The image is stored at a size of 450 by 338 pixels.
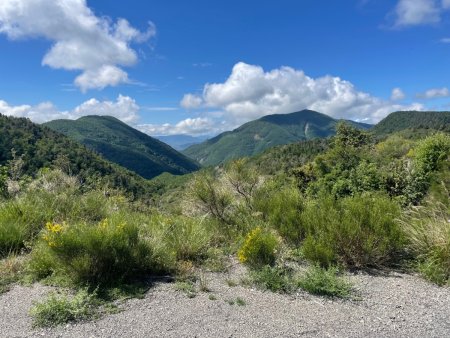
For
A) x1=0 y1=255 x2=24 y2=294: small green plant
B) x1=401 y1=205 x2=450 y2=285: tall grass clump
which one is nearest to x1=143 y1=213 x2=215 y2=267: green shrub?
x1=0 y1=255 x2=24 y2=294: small green plant

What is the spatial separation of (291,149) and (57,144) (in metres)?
64.0

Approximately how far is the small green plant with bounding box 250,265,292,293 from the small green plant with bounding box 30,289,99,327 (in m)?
2.08

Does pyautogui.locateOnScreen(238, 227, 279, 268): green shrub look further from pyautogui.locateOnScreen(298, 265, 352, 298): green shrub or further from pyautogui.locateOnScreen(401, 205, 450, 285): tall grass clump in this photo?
pyautogui.locateOnScreen(401, 205, 450, 285): tall grass clump

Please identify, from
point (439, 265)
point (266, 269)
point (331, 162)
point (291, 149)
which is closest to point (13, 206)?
point (266, 269)

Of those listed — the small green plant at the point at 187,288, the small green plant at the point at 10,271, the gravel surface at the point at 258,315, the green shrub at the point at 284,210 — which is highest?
the green shrub at the point at 284,210

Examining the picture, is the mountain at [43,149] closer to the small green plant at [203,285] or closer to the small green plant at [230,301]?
the small green plant at [203,285]

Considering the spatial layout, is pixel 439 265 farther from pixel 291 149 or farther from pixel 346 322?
pixel 291 149

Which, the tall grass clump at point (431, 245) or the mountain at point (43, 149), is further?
the mountain at point (43, 149)

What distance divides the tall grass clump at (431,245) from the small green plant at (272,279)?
2.01 meters

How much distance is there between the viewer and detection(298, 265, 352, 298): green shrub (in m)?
4.55

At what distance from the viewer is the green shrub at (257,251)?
5422mm

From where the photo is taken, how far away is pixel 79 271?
4559 millimetres

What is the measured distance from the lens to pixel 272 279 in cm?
482

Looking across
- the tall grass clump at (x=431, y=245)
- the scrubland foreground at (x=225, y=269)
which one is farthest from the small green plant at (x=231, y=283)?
the tall grass clump at (x=431, y=245)
